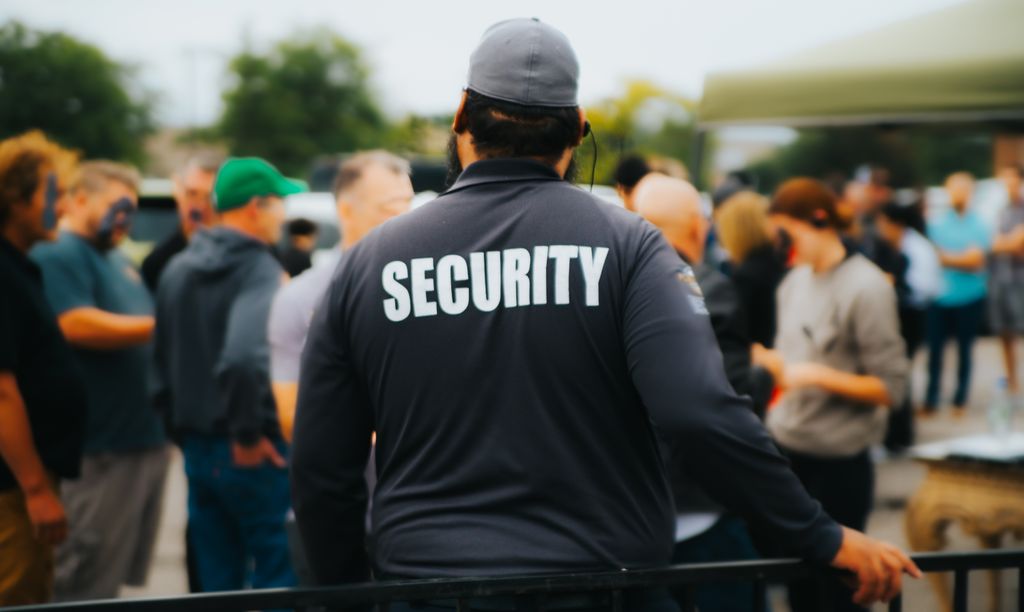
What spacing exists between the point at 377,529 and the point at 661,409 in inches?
23.0

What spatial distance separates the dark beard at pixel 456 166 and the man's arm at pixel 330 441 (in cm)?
32

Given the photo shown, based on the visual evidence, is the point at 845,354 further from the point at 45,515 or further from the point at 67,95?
the point at 67,95

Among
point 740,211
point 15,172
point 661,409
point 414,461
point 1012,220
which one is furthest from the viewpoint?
point 1012,220

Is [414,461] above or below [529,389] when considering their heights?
below

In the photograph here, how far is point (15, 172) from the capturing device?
3.31 meters

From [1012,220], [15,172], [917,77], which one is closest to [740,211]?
[917,77]

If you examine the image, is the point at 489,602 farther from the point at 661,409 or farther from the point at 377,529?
the point at 661,409

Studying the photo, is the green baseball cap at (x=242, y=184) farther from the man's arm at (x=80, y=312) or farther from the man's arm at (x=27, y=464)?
the man's arm at (x=27, y=464)

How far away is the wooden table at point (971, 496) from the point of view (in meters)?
4.43

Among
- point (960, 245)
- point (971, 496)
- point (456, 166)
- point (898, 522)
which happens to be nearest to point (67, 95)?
point (960, 245)

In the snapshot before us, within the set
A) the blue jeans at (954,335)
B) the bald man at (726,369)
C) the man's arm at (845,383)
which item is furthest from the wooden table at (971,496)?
the blue jeans at (954,335)

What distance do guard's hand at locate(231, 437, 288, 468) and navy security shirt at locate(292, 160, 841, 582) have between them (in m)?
1.99

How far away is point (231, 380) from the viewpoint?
3.77m

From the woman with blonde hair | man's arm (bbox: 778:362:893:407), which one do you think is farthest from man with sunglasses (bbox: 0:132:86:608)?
the woman with blonde hair
